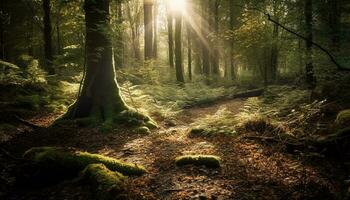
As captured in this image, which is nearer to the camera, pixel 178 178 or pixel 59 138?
pixel 178 178

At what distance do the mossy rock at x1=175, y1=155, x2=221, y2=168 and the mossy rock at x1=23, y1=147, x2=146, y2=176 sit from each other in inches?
34.4

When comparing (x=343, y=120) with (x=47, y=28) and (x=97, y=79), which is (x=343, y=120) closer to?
(x=97, y=79)

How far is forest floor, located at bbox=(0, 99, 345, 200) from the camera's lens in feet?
18.3

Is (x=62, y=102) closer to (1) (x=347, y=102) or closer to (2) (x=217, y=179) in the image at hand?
(2) (x=217, y=179)

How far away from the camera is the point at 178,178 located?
6.28 metres

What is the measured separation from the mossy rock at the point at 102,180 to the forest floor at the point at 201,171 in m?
0.18

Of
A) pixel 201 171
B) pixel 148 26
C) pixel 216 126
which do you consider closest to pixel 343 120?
pixel 201 171

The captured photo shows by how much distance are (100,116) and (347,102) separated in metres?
8.04

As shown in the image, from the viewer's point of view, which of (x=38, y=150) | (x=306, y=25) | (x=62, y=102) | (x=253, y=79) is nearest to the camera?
(x=38, y=150)

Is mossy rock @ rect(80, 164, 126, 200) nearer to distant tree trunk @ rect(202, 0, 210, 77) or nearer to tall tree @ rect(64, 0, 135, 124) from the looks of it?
tall tree @ rect(64, 0, 135, 124)

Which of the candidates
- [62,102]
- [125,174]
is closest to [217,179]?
[125,174]

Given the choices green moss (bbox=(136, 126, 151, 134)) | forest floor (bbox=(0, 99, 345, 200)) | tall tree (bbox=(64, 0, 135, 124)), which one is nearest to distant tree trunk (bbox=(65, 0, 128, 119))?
tall tree (bbox=(64, 0, 135, 124))

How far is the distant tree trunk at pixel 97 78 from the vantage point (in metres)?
11.3

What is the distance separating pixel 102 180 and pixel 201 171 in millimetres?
2049
